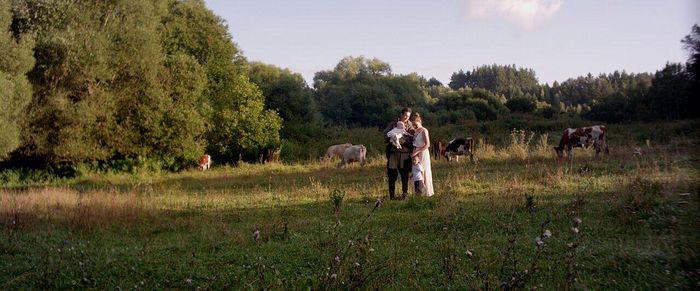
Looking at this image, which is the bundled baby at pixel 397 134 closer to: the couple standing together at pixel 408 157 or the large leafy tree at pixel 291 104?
the couple standing together at pixel 408 157

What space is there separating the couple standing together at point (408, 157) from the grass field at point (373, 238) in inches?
22.5

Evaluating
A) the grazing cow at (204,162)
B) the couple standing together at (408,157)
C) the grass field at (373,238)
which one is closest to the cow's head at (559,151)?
the grass field at (373,238)

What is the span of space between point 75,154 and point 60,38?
5.31m

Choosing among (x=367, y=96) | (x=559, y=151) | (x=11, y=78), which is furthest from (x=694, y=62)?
(x=367, y=96)

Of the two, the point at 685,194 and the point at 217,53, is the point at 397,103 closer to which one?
the point at 217,53

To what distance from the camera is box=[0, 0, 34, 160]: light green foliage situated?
66.1 ft

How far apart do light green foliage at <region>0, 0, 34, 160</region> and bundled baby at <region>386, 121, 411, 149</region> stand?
16369mm

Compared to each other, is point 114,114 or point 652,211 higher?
point 114,114

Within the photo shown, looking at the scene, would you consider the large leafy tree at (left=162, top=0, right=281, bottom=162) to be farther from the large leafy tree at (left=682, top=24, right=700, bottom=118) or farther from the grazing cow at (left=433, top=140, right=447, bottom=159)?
the large leafy tree at (left=682, top=24, right=700, bottom=118)

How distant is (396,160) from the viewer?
37.1 feet

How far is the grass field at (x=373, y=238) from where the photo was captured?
518cm

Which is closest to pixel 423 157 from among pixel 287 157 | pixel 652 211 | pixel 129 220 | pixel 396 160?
pixel 396 160

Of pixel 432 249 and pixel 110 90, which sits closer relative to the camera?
pixel 432 249

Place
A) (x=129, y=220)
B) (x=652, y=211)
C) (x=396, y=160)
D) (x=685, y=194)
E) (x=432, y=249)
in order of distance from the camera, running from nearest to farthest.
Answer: (x=432, y=249) < (x=652, y=211) < (x=685, y=194) < (x=129, y=220) < (x=396, y=160)
